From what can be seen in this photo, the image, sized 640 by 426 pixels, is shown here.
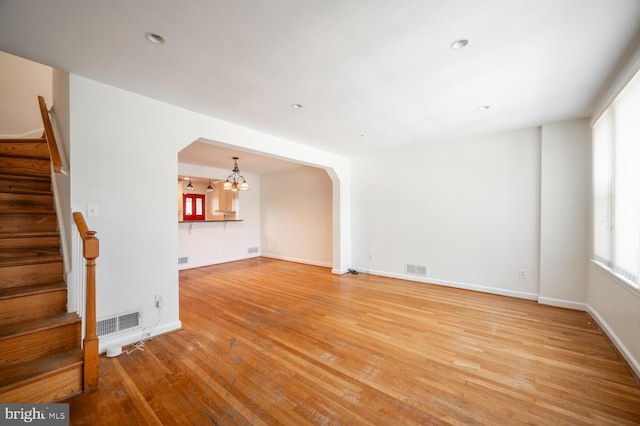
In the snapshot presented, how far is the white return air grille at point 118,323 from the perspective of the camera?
2385 millimetres

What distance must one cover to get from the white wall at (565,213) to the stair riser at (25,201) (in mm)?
6165

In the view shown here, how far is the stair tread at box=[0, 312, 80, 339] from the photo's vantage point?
68.7 inches

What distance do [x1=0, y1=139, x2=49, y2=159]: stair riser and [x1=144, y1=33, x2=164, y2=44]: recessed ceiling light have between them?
2.32 m

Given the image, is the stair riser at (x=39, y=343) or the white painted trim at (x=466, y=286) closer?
the stair riser at (x=39, y=343)

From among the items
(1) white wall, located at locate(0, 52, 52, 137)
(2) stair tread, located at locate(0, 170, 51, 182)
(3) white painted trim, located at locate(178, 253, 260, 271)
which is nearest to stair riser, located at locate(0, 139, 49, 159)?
(2) stair tread, located at locate(0, 170, 51, 182)

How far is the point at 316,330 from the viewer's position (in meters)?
2.86

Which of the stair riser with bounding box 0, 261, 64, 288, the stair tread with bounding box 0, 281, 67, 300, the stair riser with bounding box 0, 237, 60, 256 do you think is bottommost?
the stair tread with bounding box 0, 281, 67, 300

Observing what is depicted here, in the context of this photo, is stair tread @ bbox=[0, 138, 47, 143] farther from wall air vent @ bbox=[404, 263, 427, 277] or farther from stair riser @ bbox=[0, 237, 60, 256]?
wall air vent @ bbox=[404, 263, 427, 277]

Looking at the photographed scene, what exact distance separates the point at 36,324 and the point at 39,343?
5.6 inches

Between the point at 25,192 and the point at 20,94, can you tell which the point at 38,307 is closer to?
the point at 25,192

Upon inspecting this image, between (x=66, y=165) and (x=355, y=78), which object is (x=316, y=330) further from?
(x=66, y=165)

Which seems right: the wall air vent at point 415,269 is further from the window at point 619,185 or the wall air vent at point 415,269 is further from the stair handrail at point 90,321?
the stair handrail at point 90,321

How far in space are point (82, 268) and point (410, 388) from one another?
2905mm

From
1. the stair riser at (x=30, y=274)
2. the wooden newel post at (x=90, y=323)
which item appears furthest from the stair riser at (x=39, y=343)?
the stair riser at (x=30, y=274)
